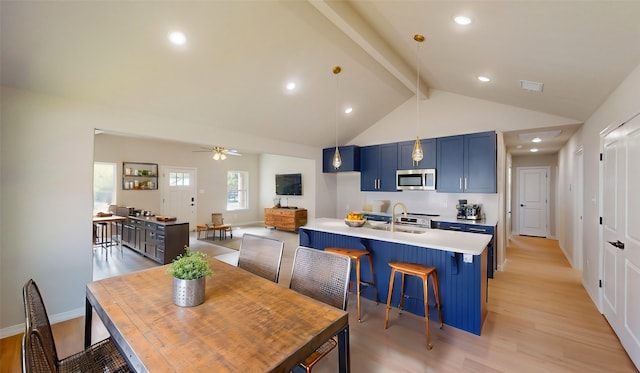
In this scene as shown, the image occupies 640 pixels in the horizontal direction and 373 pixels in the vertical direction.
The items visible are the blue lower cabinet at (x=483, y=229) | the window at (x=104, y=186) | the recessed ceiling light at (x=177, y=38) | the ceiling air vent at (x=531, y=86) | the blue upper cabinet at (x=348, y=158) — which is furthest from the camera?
the window at (x=104, y=186)

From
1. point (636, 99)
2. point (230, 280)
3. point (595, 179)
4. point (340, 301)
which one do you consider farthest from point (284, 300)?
point (595, 179)

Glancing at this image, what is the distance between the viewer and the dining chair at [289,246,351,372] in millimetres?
1621

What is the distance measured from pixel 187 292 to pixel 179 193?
23.4 feet

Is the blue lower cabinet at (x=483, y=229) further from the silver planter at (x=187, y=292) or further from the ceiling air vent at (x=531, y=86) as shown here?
the silver planter at (x=187, y=292)

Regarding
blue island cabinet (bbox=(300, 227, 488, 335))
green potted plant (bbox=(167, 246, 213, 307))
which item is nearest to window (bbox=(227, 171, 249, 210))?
blue island cabinet (bbox=(300, 227, 488, 335))

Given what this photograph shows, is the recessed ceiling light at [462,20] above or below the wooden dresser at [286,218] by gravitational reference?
above

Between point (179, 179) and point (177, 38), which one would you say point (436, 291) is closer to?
point (177, 38)

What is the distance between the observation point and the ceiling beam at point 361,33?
7.70 ft

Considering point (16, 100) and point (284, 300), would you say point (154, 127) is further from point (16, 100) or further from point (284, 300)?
point (284, 300)

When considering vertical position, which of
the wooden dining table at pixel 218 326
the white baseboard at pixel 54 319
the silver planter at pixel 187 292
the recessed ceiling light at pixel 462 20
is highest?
the recessed ceiling light at pixel 462 20

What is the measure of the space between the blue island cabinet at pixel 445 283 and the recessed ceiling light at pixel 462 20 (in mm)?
2010

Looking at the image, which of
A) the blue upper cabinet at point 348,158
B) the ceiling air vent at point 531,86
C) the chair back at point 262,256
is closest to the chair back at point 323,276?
the chair back at point 262,256

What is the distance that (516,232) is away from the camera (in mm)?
7621

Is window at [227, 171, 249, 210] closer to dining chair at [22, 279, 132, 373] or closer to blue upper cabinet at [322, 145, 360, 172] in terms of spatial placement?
blue upper cabinet at [322, 145, 360, 172]
